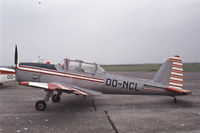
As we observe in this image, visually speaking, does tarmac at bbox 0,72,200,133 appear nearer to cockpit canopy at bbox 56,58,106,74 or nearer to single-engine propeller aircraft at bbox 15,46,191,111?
single-engine propeller aircraft at bbox 15,46,191,111

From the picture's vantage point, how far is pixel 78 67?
774 cm

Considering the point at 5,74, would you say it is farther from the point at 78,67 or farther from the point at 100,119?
the point at 100,119

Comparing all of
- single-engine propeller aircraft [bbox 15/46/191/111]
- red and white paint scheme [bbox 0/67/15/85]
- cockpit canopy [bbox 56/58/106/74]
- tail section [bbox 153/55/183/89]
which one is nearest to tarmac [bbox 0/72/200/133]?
single-engine propeller aircraft [bbox 15/46/191/111]

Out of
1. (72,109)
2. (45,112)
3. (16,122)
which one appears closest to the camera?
(16,122)

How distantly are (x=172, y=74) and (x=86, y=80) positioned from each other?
384cm

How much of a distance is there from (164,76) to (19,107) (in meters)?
6.36

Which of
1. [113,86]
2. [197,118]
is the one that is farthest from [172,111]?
[113,86]

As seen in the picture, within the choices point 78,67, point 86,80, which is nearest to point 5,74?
point 78,67

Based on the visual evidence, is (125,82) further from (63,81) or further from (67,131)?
(67,131)

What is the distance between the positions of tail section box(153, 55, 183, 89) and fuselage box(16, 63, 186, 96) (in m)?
0.35

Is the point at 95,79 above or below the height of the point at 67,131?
above

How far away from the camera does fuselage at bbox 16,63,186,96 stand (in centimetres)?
756

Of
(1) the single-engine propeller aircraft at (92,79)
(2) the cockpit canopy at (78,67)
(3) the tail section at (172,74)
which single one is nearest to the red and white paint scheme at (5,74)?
(1) the single-engine propeller aircraft at (92,79)

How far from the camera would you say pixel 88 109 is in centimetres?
706
